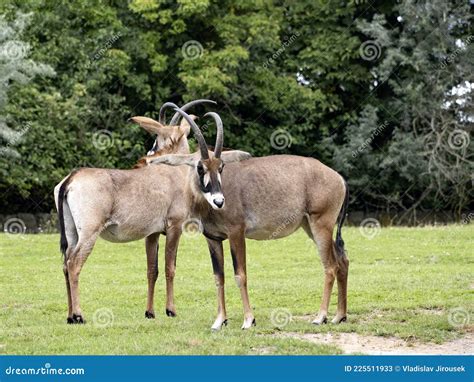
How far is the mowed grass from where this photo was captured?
9898mm

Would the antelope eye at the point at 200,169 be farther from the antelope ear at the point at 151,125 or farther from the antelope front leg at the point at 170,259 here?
the antelope ear at the point at 151,125

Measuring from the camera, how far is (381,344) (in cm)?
998

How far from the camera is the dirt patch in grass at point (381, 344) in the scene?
31.6 ft

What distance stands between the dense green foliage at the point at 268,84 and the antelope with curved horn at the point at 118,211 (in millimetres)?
17104

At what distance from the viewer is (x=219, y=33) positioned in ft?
105

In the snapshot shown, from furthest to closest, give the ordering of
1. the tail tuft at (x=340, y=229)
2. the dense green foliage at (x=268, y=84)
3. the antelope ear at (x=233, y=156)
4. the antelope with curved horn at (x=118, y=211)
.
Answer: the dense green foliage at (x=268, y=84), the tail tuft at (x=340, y=229), the antelope with curved horn at (x=118, y=211), the antelope ear at (x=233, y=156)

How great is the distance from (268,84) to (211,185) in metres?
22.8

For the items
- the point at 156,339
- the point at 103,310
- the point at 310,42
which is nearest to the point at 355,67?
the point at 310,42

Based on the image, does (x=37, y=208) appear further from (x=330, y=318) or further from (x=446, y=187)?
(x=330, y=318)

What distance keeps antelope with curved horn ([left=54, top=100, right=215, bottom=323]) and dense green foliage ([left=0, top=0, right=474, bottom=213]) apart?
17.1 m

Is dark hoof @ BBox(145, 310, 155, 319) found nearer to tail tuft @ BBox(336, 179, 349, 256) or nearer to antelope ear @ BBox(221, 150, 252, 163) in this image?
antelope ear @ BBox(221, 150, 252, 163)

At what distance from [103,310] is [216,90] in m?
18.7

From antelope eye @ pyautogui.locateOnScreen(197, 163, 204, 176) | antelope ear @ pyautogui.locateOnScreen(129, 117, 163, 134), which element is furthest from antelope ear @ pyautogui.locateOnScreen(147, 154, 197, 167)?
antelope ear @ pyautogui.locateOnScreen(129, 117, 163, 134)

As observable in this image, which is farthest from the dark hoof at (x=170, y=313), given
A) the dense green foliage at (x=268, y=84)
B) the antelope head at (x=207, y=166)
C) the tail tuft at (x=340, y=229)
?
the dense green foliage at (x=268, y=84)
